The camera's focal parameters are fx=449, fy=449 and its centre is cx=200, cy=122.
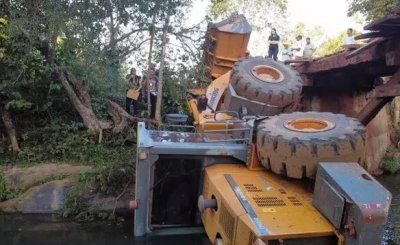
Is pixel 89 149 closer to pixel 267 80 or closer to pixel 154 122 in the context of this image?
pixel 154 122

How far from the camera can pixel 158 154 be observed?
17.6 feet

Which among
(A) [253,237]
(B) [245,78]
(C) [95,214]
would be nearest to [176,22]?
(B) [245,78]

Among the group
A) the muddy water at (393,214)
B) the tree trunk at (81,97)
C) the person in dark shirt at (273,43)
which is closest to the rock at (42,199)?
the tree trunk at (81,97)

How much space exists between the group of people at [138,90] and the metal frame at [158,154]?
488 centimetres

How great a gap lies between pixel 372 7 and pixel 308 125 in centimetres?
1167

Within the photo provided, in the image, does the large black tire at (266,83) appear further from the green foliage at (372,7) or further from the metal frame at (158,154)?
the green foliage at (372,7)

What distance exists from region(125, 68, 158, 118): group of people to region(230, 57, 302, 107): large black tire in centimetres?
362

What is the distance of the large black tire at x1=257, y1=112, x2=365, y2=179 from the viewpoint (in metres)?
4.35

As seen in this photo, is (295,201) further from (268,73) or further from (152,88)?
(152,88)

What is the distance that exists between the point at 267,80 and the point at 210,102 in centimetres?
119

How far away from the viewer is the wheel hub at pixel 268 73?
7021mm

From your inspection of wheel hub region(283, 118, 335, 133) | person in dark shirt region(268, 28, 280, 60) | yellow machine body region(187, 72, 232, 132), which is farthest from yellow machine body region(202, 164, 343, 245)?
person in dark shirt region(268, 28, 280, 60)

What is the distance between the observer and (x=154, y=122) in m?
10.0

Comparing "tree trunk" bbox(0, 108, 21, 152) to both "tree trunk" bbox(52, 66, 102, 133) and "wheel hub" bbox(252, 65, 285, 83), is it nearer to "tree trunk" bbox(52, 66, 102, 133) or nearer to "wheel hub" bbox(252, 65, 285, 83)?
"tree trunk" bbox(52, 66, 102, 133)
